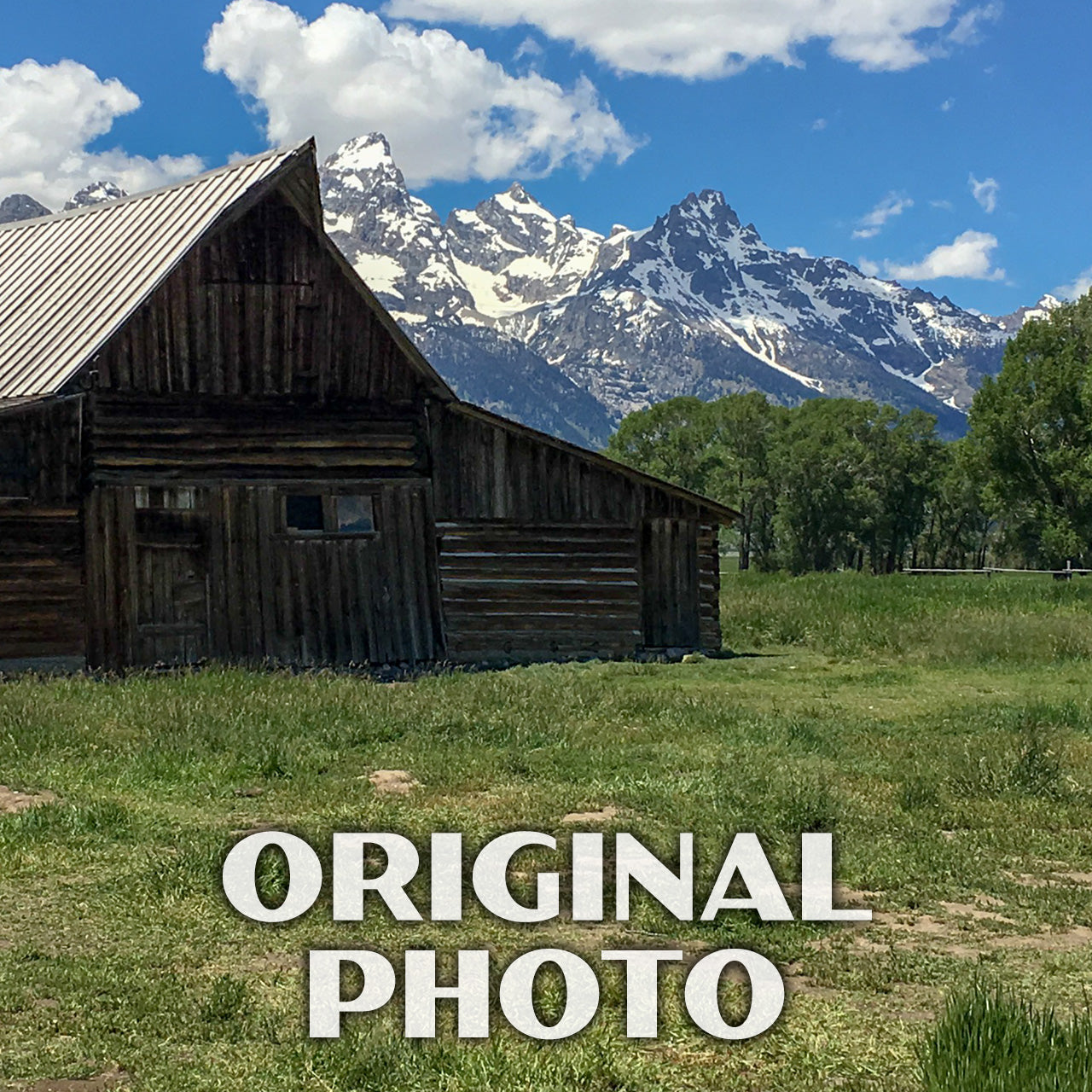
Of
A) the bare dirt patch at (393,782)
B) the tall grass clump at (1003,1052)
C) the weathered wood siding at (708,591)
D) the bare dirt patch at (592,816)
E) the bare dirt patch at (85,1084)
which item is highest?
the weathered wood siding at (708,591)

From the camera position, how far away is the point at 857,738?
48.2 feet

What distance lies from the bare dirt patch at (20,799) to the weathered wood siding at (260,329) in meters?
11.2

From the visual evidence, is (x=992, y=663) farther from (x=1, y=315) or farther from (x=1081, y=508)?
(x=1081, y=508)

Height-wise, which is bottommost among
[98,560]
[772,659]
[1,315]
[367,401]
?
[772,659]

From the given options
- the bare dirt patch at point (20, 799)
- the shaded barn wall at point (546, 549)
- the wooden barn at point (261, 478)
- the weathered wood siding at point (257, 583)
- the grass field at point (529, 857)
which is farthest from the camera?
the shaded barn wall at point (546, 549)

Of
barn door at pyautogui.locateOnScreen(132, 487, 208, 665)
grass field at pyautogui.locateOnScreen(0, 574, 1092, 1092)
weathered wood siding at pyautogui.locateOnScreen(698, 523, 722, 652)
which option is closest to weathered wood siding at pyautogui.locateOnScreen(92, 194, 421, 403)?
barn door at pyautogui.locateOnScreen(132, 487, 208, 665)

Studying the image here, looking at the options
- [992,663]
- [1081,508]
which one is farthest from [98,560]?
[1081,508]

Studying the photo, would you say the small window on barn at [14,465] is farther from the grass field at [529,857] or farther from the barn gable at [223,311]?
the grass field at [529,857]

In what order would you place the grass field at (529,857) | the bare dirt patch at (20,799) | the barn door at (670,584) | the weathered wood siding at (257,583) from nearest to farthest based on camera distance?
the grass field at (529,857) → the bare dirt patch at (20,799) → the weathered wood siding at (257,583) → the barn door at (670,584)

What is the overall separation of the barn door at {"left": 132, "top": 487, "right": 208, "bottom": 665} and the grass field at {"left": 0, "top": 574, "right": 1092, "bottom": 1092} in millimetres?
3030

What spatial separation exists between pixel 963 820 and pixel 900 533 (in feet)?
309

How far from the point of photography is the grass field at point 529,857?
6.13 m

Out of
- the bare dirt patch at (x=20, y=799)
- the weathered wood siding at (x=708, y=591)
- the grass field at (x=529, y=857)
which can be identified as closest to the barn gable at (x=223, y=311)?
the grass field at (x=529, y=857)

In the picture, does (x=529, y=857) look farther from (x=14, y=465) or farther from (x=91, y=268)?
(x=91, y=268)
